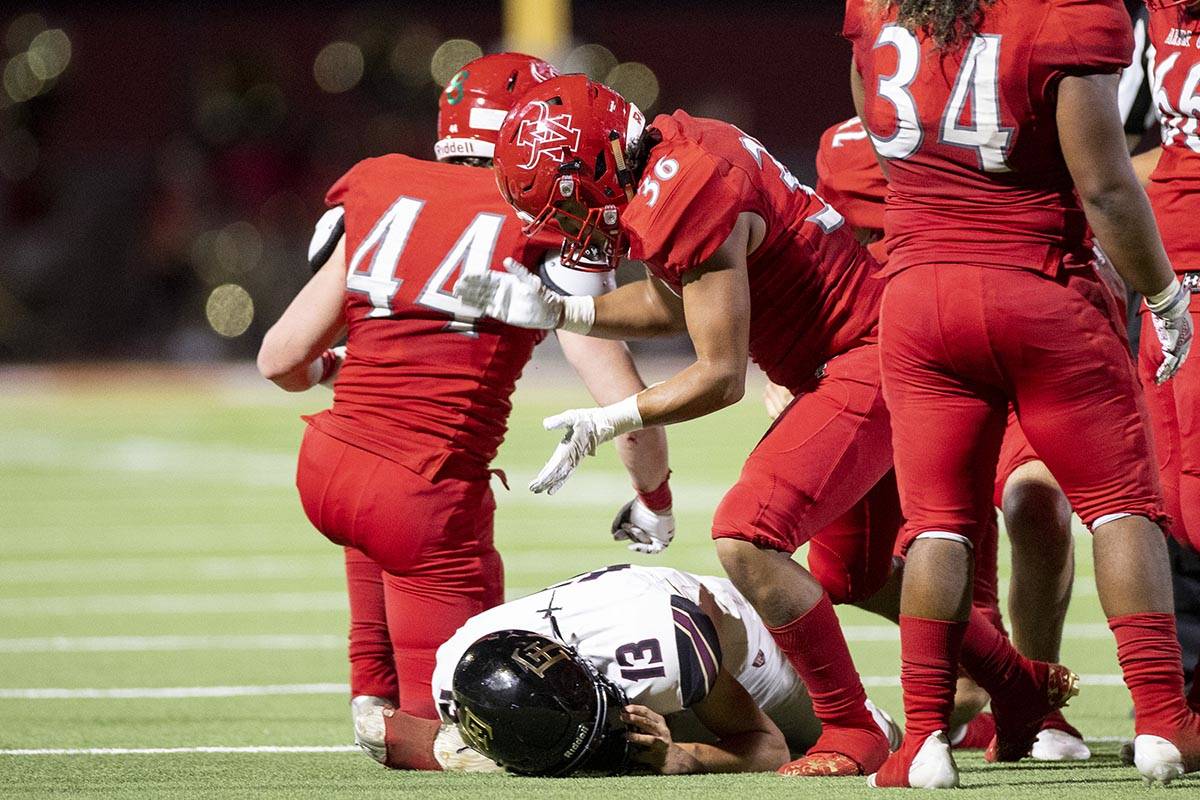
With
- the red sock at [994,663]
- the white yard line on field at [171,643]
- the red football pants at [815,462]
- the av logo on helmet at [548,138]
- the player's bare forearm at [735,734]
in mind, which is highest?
the av logo on helmet at [548,138]

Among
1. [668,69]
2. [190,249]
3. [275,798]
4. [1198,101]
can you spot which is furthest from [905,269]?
[668,69]

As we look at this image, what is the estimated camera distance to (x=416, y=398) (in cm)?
453

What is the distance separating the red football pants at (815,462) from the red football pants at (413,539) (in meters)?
0.72

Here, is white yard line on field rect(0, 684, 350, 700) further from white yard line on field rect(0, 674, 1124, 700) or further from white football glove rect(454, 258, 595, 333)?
white football glove rect(454, 258, 595, 333)

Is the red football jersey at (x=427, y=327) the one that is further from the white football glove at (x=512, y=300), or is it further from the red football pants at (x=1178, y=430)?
the red football pants at (x=1178, y=430)

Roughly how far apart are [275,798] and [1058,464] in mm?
1684

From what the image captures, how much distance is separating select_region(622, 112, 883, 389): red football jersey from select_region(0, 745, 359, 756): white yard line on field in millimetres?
1414

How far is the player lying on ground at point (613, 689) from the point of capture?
3910mm

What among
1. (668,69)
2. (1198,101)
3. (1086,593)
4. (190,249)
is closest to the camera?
(1198,101)

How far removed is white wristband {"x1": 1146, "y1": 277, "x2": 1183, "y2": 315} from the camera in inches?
144

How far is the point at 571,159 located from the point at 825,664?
120 cm

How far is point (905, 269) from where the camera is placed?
3805 millimetres

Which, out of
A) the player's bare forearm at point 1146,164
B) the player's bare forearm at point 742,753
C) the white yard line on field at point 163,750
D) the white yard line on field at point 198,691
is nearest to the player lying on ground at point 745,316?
the player's bare forearm at point 742,753

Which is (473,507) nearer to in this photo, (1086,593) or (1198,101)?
(1198,101)
